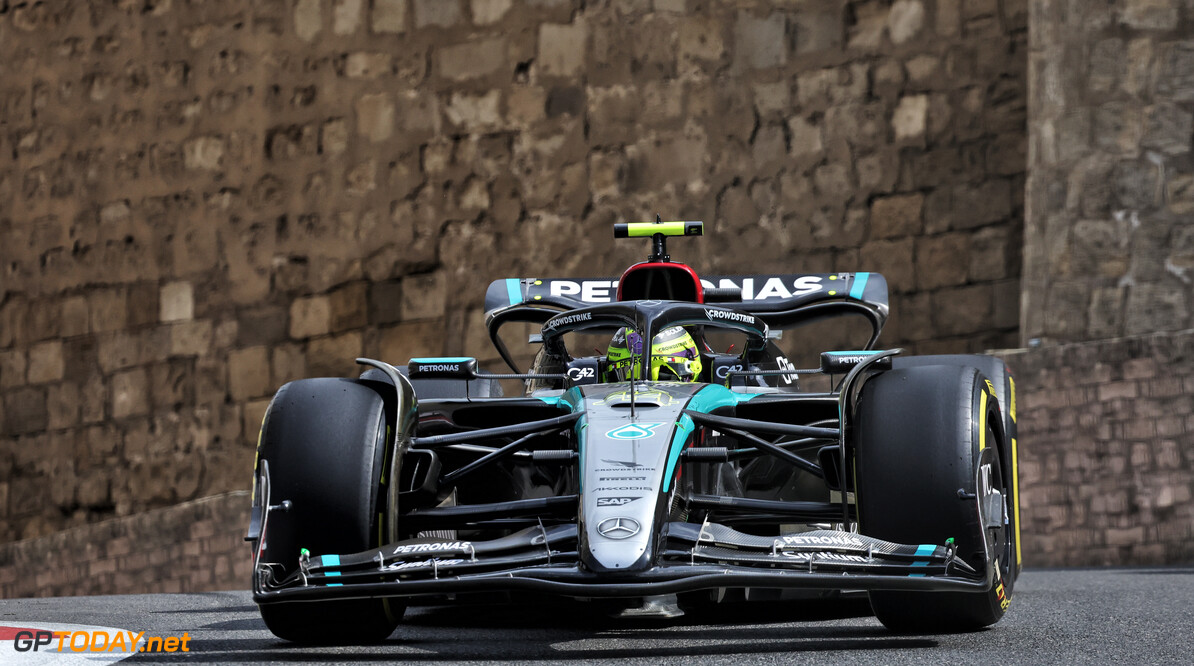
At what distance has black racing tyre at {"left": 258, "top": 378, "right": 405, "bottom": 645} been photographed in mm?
5316

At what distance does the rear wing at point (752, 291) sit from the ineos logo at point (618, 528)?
9.14ft

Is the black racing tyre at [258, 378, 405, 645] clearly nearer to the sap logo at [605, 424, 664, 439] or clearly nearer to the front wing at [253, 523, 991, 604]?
the front wing at [253, 523, 991, 604]

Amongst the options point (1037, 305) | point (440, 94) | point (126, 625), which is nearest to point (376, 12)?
point (440, 94)

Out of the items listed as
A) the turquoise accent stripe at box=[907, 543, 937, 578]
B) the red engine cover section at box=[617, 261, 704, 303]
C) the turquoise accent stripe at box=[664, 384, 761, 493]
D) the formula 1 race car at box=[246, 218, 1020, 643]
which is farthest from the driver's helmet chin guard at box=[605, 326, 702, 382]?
the turquoise accent stripe at box=[907, 543, 937, 578]

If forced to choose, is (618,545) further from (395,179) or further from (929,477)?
(395,179)

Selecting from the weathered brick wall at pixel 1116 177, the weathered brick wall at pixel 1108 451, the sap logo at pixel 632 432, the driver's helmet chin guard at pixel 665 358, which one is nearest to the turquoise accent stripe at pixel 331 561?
the sap logo at pixel 632 432

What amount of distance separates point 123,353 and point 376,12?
4.32 m

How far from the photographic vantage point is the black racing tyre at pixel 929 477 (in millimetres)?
5109

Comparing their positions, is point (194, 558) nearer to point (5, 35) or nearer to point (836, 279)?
point (5, 35)

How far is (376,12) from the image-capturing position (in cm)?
1598

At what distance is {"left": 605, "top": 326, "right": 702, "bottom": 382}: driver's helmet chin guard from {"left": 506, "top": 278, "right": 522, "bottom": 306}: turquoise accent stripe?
1.15 metres

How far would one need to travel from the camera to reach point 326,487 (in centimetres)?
534

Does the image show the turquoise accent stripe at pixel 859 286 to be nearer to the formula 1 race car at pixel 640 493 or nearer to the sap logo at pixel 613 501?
the formula 1 race car at pixel 640 493

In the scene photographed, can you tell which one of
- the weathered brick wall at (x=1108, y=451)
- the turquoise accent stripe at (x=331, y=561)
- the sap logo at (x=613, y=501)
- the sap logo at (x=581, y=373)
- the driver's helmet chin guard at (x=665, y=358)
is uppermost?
the driver's helmet chin guard at (x=665, y=358)
